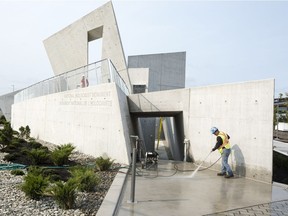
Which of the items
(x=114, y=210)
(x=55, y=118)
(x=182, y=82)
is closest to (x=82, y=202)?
(x=114, y=210)

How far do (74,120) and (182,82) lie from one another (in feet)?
96.6

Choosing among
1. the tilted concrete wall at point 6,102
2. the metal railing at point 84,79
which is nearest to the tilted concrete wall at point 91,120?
the metal railing at point 84,79

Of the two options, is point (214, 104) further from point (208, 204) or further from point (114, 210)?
point (114, 210)

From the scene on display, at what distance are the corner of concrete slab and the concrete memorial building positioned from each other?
2.73 m

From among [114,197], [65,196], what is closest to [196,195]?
[114,197]

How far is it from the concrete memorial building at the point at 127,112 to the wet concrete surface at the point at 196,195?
1253mm

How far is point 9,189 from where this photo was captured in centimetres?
741

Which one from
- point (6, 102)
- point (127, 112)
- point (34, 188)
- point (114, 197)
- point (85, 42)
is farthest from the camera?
point (6, 102)

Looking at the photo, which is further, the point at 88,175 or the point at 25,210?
the point at 88,175

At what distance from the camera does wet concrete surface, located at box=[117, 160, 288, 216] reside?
6.21m

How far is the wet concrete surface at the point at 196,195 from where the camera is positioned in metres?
6.21

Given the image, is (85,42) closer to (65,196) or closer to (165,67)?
(165,67)

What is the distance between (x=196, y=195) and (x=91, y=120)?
7491 mm

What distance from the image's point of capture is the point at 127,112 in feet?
46.1
